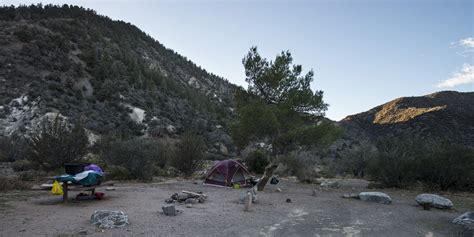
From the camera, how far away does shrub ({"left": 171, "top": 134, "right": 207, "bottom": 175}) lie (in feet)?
65.5

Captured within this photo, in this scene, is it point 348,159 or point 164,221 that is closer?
point 164,221

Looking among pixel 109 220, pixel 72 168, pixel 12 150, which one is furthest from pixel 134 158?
pixel 12 150

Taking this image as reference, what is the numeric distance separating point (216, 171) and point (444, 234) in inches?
411

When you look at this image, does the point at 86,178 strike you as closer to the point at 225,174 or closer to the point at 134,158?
the point at 134,158

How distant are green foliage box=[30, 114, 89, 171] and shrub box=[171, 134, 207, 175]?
5300 mm

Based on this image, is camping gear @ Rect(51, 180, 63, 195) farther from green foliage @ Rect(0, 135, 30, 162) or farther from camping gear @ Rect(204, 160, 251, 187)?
green foliage @ Rect(0, 135, 30, 162)

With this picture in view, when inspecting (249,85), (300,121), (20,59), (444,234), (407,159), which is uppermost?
(20,59)

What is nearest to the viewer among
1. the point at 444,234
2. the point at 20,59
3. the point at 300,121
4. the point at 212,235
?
the point at 212,235

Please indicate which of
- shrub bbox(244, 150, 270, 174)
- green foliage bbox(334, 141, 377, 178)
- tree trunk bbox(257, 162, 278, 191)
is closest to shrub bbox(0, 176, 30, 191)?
tree trunk bbox(257, 162, 278, 191)

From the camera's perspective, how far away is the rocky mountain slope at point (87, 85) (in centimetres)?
3044

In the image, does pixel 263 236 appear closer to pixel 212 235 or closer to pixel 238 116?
pixel 212 235

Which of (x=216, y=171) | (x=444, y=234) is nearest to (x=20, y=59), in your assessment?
(x=216, y=171)

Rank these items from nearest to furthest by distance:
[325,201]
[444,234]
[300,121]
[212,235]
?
[212,235] < [444,234] < [325,201] < [300,121]

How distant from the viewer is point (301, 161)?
925 inches
